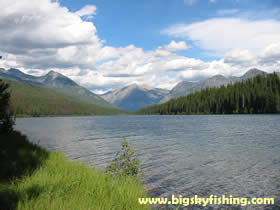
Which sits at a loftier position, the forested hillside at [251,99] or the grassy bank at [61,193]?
the forested hillside at [251,99]

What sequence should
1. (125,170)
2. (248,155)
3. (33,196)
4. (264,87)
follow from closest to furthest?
(33,196) < (125,170) < (248,155) < (264,87)

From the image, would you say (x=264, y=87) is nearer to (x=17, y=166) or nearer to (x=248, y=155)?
(x=248, y=155)

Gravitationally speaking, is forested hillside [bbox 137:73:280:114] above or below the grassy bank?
above

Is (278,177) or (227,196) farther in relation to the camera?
(278,177)

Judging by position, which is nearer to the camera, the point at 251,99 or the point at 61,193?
the point at 61,193

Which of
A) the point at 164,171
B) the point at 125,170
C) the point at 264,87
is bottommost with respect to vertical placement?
the point at 164,171

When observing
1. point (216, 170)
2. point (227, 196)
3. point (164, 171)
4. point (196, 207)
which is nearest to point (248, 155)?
point (216, 170)

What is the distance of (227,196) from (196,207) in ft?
8.69

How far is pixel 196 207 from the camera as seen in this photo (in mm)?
11641

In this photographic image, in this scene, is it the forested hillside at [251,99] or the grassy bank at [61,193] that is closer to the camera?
the grassy bank at [61,193]

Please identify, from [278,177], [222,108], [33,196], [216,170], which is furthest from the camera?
[222,108]

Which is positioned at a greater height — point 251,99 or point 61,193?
point 251,99

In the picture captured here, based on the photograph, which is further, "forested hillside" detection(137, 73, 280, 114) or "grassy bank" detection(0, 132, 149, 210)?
"forested hillside" detection(137, 73, 280, 114)

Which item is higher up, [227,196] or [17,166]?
[17,166]
